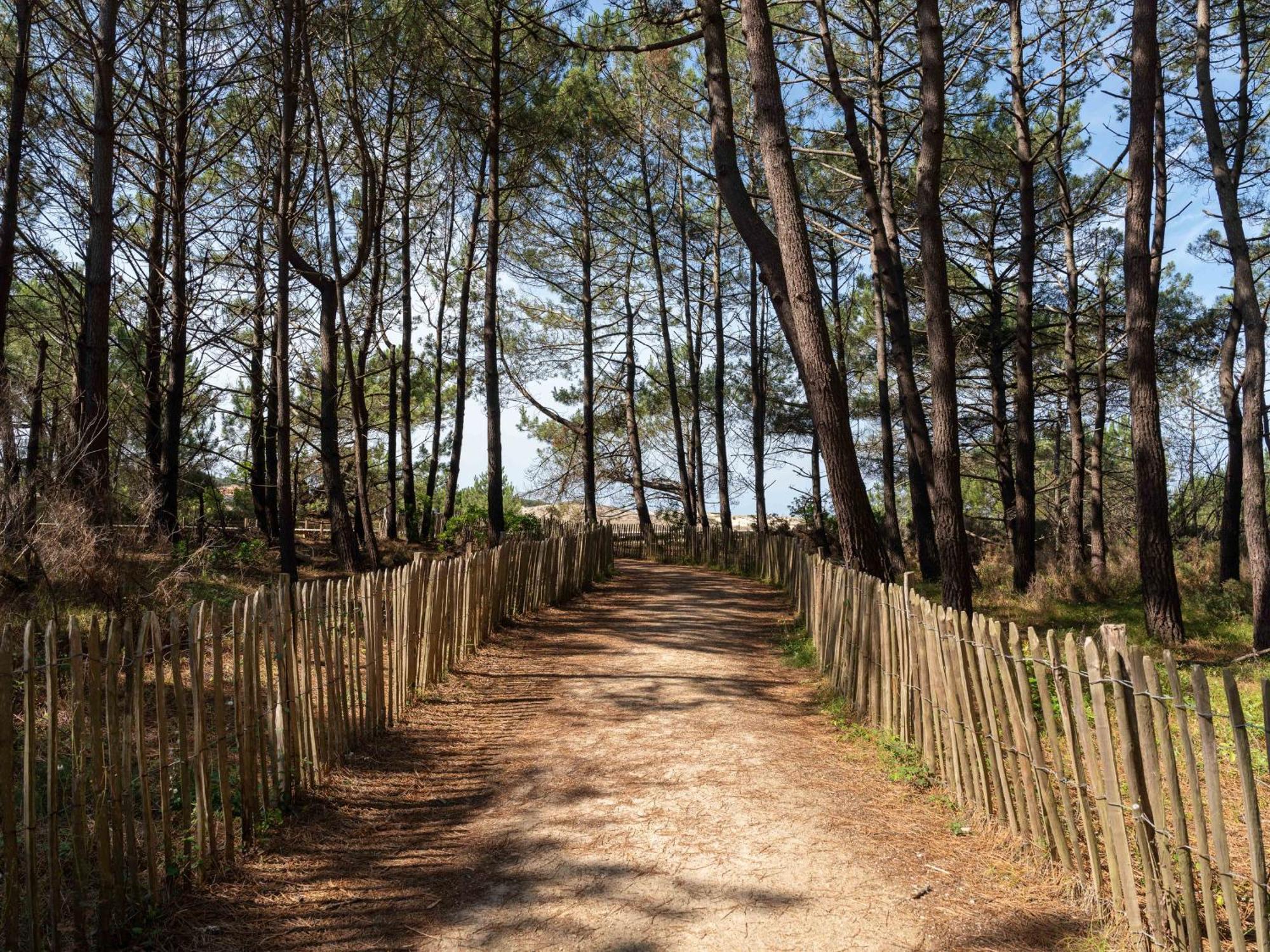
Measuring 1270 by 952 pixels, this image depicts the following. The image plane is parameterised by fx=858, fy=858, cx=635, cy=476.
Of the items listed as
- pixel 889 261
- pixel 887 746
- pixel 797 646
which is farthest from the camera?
pixel 889 261

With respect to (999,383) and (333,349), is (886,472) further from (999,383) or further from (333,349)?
(333,349)

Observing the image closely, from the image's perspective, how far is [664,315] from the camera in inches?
902

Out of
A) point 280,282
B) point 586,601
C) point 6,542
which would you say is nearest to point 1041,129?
point 586,601

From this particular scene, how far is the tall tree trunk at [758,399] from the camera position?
22.3 meters

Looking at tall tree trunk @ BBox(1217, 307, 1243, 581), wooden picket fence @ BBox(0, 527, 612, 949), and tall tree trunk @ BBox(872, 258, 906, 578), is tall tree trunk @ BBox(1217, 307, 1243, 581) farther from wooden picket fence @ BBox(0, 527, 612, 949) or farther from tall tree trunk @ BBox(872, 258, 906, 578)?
wooden picket fence @ BBox(0, 527, 612, 949)

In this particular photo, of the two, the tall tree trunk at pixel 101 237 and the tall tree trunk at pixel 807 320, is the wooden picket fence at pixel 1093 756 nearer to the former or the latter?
the tall tree trunk at pixel 807 320

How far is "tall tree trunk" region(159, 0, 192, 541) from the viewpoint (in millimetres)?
11164

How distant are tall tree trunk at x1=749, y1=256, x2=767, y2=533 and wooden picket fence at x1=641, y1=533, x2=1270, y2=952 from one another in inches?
634

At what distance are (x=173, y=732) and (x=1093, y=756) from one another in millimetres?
5418

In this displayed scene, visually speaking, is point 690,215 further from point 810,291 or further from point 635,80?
point 810,291

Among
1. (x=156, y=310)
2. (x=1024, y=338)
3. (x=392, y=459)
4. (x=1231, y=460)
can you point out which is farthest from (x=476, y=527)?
(x=1231, y=460)

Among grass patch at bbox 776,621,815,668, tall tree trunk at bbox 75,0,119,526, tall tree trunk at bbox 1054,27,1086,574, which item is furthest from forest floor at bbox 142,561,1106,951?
tall tree trunk at bbox 1054,27,1086,574

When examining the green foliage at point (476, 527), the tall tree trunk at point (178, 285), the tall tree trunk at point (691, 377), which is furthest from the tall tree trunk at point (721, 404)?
the tall tree trunk at point (178, 285)

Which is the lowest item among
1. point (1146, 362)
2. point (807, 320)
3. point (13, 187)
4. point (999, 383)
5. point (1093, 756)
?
point (1093, 756)
